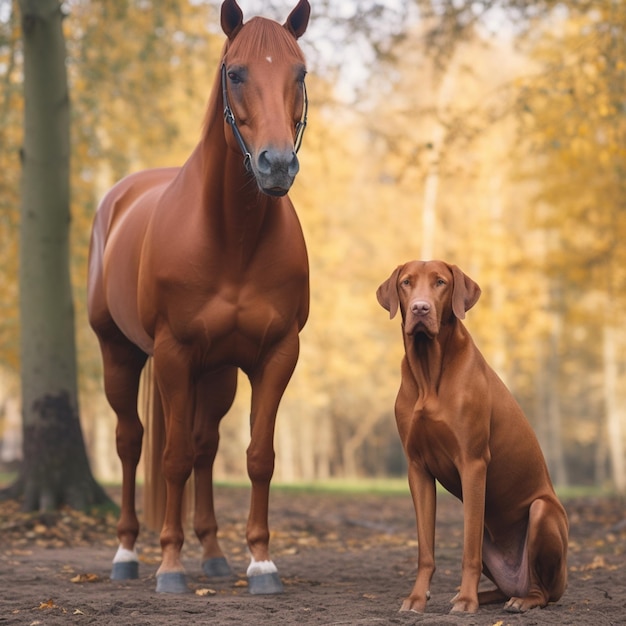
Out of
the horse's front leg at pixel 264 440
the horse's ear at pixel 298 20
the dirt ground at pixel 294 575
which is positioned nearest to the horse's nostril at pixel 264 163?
the horse's ear at pixel 298 20

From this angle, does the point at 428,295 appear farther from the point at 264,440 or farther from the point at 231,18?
the point at 231,18

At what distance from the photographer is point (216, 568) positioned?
6.50m

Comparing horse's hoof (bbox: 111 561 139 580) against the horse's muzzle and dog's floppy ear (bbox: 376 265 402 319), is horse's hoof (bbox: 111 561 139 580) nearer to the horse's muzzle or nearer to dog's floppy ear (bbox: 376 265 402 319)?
dog's floppy ear (bbox: 376 265 402 319)

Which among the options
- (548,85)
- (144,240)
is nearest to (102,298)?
(144,240)

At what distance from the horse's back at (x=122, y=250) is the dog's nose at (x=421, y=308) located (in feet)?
6.97

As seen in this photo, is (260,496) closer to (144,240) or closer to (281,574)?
(281,574)

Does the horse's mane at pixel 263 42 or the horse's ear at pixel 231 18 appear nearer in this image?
the horse's mane at pixel 263 42

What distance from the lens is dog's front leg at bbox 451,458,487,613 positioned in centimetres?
467

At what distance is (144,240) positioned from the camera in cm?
602

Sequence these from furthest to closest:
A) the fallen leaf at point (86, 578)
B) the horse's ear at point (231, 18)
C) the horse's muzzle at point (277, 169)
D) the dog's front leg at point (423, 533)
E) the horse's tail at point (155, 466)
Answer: the horse's tail at point (155, 466), the fallen leaf at point (86, 578), the horse's ear at point (231, 18), the dog's front leg at point (423, 533), the horse's muzzle at point (277, 169)

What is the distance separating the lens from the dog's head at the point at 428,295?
15.4 ft

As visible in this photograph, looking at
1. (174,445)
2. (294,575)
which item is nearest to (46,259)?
(174,445)

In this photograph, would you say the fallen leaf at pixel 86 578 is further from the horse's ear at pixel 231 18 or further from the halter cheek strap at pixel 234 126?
the horse's ear at pixel 231 18

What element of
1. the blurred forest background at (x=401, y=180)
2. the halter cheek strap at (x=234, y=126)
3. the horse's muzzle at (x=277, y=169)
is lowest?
the horse's muzzle at (x=277, y=169)
